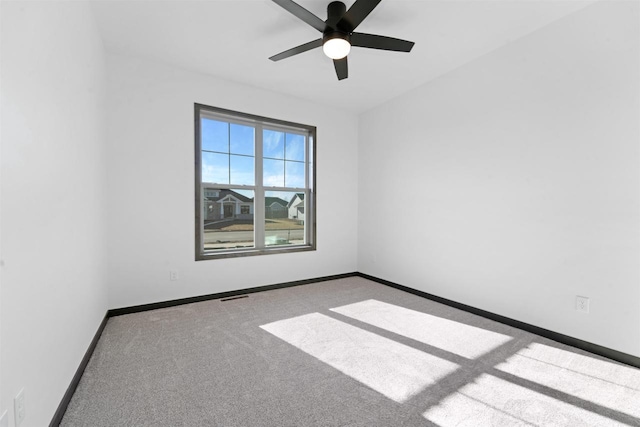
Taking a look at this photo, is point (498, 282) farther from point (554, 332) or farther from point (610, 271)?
point (610, 271)

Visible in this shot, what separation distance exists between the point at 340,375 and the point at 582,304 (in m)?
2.08

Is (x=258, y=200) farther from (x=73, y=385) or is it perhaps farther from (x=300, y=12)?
(x=73, y=385)

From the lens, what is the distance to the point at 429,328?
2.73 meters

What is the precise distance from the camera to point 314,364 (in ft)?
6.85

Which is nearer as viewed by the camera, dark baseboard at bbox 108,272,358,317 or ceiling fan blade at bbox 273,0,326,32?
ceiling fan blade at bbox 273,0,326,32

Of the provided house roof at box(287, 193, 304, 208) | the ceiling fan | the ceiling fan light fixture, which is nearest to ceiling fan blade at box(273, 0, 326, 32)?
the ceiling fan

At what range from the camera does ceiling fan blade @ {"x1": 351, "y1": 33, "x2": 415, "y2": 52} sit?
2230 millimetres

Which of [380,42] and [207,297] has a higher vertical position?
[380,42]

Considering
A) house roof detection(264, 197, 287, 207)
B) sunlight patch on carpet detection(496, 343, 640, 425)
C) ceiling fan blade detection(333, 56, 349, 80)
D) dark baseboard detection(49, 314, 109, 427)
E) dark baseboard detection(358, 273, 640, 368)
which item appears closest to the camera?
dark baseboard detection(49, 314, 109, 427)

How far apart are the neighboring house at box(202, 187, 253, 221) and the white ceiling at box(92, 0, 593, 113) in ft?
4.73

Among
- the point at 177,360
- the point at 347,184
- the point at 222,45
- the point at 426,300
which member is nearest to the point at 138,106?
the point at 222,45

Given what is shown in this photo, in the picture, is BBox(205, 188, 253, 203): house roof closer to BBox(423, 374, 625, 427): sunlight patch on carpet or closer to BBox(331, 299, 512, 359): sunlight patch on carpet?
BBox(331, 299, 512, 359): sunlight patch on carpet

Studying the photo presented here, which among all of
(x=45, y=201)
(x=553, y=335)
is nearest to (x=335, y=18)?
(x=45, y=201)

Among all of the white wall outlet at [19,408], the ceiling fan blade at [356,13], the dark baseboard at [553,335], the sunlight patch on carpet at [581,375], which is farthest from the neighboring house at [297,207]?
the white wall outlet at [19,408]
